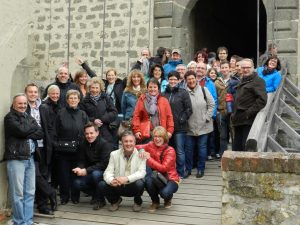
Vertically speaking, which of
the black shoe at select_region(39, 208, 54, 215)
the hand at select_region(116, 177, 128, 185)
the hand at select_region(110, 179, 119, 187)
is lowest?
the black shoe at select_region(39, 208, 54, 215)

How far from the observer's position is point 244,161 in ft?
13.1

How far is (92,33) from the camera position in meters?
11.9

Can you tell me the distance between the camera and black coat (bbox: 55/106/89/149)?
19.8 feet

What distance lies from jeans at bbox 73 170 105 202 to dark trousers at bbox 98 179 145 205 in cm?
10

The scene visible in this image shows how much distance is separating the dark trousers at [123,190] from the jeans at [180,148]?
1.13 metres

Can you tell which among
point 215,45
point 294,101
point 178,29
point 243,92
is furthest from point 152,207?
point 215,45

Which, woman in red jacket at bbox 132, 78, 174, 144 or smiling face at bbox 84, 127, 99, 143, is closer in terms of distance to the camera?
smiling face at bbox 84, 127, 99, 143

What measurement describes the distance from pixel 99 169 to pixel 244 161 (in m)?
2.41

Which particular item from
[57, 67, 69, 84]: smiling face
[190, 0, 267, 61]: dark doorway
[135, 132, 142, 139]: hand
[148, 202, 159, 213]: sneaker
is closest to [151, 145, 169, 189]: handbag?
[148, 202, 159, 213]: sneaker

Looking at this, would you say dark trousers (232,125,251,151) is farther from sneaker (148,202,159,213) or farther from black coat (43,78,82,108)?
black coat (43,78,82,108)

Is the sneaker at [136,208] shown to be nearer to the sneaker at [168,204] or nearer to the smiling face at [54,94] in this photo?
the sneaker at [168,204]

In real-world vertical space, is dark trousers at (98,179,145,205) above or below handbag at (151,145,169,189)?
below

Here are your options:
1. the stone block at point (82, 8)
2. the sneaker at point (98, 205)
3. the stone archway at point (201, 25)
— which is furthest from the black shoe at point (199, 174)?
the stone block at point (82, 8)

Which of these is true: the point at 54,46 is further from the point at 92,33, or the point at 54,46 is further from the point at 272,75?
the point at 272,75
